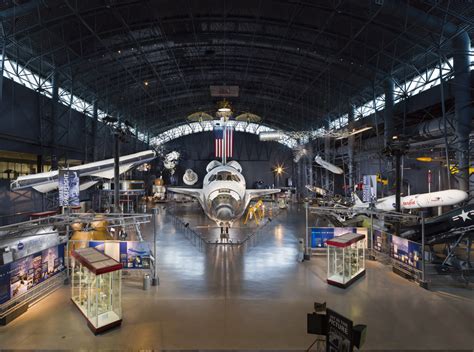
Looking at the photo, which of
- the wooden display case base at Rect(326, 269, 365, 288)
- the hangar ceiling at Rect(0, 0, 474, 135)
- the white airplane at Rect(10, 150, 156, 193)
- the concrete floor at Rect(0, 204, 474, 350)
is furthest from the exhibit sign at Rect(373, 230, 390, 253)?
the white airplane at Rect(10, 150, 156, 193)

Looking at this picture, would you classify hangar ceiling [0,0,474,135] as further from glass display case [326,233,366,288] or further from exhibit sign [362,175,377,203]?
glass display case [326,233,366,288]

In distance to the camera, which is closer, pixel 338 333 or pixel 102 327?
pixel 338 333

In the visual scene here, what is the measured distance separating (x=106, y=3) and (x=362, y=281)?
2586 cm

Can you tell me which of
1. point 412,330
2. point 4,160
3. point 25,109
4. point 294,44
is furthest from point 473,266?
point 4,160

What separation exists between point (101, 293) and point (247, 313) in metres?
4.66

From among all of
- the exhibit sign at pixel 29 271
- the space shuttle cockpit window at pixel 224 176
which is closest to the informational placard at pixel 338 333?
the exhibit sign at pixel 29 271

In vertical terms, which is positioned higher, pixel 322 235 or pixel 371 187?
pixel 371 187

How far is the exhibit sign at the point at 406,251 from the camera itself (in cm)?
1252

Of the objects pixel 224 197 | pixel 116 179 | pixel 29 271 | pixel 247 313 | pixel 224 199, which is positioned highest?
pixel 116 179

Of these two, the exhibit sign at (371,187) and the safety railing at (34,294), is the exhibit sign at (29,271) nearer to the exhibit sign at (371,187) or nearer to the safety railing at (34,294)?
the safety railing at (34,294)

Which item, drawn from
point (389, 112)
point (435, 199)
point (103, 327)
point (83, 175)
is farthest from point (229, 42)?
point (103, 327)

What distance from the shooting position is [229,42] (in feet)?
105

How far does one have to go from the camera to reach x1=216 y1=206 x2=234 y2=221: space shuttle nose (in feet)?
57.9

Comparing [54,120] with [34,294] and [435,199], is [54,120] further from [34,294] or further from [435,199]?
[435,199]
